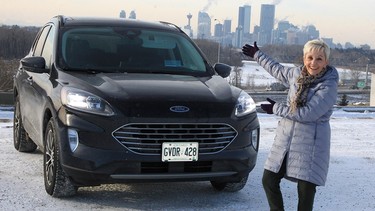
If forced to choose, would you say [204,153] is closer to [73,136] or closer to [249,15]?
[73,136]

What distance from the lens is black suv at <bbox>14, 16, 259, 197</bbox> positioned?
4.31 meters

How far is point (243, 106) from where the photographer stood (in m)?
4.82

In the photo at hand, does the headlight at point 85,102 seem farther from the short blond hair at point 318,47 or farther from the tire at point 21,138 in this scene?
the tire at point 21,138

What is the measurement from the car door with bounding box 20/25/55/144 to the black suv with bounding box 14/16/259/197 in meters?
0.02

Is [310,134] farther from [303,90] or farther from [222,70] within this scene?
[222,70]

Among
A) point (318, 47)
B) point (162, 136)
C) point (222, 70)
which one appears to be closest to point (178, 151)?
point (162, 136)

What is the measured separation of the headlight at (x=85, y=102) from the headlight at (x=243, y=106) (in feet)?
3.71

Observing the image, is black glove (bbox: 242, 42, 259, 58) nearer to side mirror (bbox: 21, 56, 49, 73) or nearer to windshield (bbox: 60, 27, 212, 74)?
windshield (bbox: 60, 27, 212, 74)

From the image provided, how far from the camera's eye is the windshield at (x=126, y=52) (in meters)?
5.34

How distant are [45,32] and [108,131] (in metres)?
2.68

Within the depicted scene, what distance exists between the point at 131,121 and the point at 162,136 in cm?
28

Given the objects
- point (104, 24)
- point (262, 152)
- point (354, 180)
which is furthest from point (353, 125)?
point (104, 24)

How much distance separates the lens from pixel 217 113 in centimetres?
454

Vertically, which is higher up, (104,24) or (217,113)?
(104,24)
